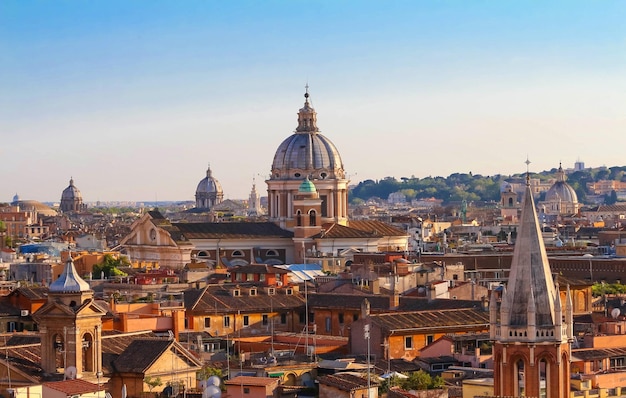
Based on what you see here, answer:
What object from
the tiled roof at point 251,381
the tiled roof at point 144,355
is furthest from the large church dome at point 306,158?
the tiled roof at point 251,381

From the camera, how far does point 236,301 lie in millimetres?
58188

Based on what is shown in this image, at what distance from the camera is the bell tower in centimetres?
3703

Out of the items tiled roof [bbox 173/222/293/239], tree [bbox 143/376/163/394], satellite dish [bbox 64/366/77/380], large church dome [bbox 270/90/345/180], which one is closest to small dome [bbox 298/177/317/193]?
tiled roof [bbox 173/222/293/239]

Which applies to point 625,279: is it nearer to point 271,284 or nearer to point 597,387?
point 271,284

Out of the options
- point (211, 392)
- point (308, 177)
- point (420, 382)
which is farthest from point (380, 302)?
point (308, 177)

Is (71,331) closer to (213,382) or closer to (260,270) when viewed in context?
(213,382)

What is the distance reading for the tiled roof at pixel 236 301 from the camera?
56844 millimetres

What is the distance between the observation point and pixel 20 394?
3381 cm

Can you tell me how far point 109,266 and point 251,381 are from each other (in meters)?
43.9

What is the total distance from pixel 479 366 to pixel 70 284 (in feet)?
33.5

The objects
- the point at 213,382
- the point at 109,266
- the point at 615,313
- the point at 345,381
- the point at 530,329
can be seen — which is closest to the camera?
the point at 530,329

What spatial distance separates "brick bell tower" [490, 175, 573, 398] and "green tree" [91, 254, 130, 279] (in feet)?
145

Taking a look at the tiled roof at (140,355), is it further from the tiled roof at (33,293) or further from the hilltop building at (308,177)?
the hilltop building at (308,177)

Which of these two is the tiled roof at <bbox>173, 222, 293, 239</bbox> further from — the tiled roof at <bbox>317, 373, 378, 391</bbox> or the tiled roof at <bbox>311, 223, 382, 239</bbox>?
the tiled roof at <bbox>317, 373, 378, 391</bbox>
